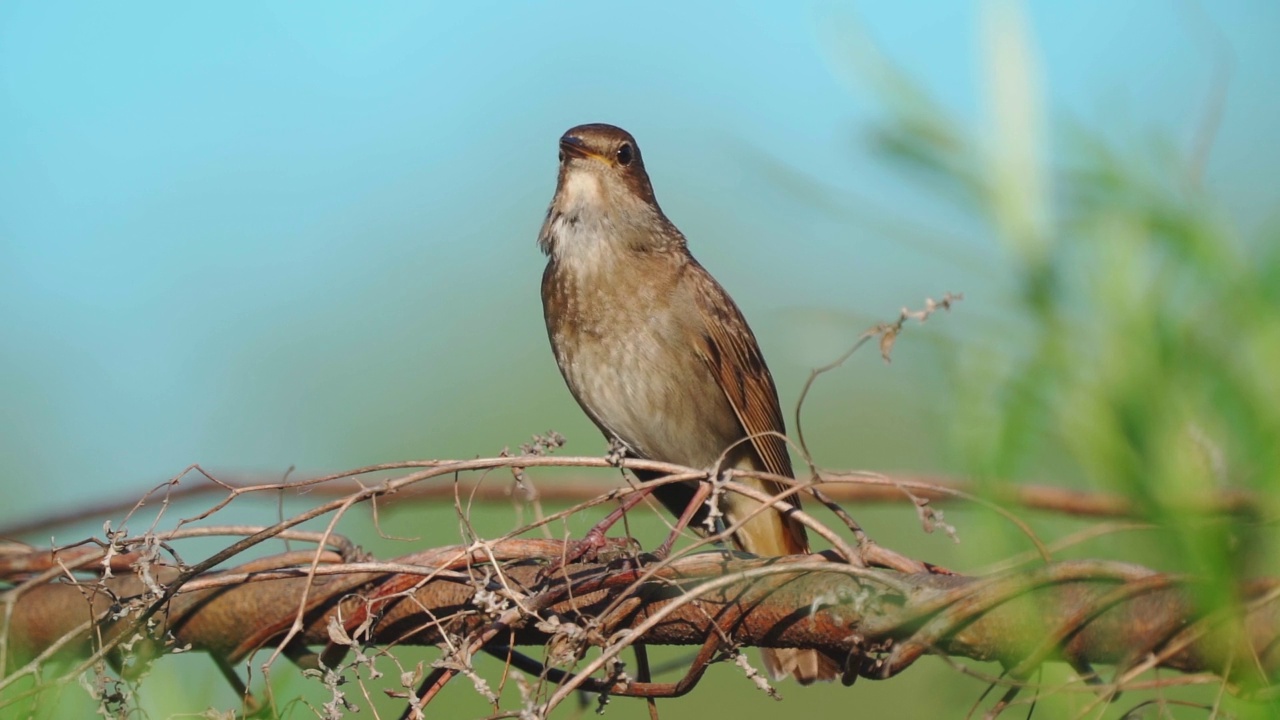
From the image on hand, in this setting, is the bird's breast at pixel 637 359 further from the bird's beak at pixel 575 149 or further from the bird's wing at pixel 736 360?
the bird's beak at pixel 575 149

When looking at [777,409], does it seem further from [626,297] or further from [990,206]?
[990,206]

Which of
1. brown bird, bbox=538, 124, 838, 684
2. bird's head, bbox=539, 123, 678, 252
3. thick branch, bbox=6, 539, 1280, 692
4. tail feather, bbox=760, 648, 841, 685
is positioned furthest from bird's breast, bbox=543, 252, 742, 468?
thick branch, bbox=6, 539, 1280, 692

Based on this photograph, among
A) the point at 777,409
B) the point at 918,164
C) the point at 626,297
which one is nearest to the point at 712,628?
the point at 918,164

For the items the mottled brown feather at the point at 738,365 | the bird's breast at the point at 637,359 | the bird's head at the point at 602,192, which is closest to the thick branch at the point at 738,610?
the bird's breast at the point at 637,359

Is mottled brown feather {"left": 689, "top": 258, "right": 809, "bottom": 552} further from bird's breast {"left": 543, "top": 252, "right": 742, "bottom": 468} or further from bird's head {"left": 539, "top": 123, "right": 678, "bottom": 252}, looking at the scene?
bird's head {"left": 539, "top": 123, "right": 678, "bottom": 252}

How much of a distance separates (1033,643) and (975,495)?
21cm

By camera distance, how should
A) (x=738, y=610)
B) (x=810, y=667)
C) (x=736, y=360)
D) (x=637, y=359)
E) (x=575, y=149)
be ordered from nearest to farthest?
1. (x=738, y=610)
2. (x=810, y=667)
3. (x=637, y=359)
4. (x=736, y=360)
5. (x=575, y=149)

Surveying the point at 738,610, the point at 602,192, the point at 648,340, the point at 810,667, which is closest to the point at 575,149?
the point at 602,192

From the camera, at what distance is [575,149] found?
409 cm

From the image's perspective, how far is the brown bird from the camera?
148 inches

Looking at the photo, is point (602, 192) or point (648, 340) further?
point (602, 192)

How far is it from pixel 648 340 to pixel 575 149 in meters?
0.78

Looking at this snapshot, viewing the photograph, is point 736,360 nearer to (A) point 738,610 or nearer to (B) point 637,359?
(B) point 637,359

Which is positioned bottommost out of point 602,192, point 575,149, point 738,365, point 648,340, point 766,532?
point 766,532
